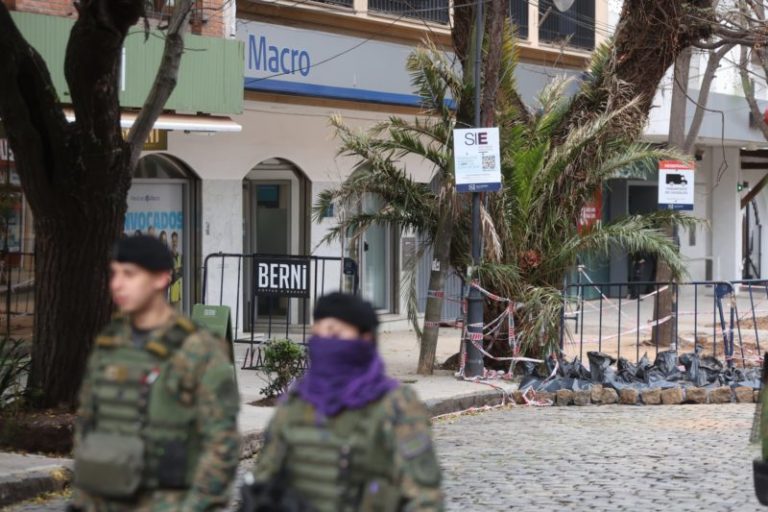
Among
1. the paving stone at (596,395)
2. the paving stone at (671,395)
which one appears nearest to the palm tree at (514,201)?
the paving stone at (596,395)

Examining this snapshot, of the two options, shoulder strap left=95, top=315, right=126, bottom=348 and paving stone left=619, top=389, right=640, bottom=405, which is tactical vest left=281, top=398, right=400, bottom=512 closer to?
shoulder strap left=95, top=315, right=126, bottom=348

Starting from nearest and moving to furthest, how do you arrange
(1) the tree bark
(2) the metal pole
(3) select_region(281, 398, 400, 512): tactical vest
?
(3) select_region(281, 398, 400, 512): tactical vest
(1) the tree bark
(2) the metal pole

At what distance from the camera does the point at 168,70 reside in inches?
412

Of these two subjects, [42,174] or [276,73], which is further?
[276,73]

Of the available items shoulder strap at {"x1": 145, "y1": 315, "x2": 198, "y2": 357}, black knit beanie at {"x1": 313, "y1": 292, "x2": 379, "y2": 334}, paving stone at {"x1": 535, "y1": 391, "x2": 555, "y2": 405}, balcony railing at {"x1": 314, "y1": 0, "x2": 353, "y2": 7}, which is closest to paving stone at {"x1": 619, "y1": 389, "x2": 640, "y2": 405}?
paving stone at {"x1": 535, "y1": 391, "x2": 555, "y2": 405}

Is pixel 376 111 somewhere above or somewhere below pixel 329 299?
above

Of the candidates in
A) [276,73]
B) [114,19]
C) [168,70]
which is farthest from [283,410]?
[276,73]

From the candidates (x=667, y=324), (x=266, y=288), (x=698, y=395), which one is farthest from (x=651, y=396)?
(x=667, y=324)

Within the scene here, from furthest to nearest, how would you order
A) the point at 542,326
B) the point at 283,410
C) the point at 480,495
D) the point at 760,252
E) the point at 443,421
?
the point at 760,252, the point at 542,326, the point at 443,421, the point at 480,495, the point at 283,410

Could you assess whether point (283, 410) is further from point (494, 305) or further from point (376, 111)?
point (376, 111)

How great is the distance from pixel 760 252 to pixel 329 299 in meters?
35.3

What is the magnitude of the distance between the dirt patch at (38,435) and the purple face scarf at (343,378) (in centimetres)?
601

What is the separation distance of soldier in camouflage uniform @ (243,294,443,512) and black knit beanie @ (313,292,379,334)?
0.20ft

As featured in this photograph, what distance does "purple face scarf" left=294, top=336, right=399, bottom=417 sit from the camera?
418 cm
